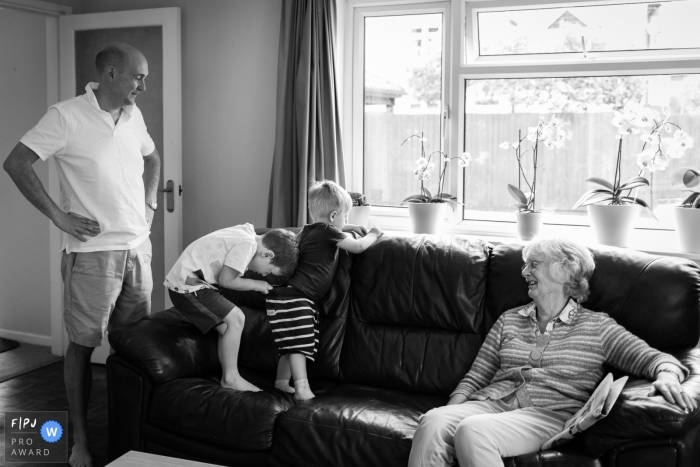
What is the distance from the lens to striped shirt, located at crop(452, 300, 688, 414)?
2.41m

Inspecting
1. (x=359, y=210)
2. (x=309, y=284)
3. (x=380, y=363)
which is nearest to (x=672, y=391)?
(x=380, y=363)

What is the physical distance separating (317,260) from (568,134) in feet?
5.37

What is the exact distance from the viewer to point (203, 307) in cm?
297

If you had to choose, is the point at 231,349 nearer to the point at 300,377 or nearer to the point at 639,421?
the point at 300,377

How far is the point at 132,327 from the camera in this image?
2.94m

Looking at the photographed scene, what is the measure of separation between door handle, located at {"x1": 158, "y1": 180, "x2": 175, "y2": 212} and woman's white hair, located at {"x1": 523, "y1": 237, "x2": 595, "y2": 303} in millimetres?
2435

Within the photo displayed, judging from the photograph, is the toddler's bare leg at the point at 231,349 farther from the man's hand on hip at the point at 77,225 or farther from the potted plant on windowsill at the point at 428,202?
the potted plant on windowsill at the point at 428,202

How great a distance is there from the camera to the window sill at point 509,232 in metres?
3.46

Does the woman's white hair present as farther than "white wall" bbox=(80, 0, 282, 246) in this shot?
No

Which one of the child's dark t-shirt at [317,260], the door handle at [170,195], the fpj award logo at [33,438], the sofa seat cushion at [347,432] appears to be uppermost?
the door handle at [170,195]

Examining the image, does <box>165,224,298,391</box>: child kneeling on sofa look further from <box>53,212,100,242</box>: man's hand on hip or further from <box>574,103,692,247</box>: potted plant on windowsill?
<box>574,103,692,247</box>: potted plant on windowsill

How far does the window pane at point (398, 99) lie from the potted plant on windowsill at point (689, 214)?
1.31m

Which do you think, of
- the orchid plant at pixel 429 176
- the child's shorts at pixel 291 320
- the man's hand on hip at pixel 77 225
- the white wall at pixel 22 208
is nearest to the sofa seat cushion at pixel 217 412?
the child's shorts at pixel 291 320

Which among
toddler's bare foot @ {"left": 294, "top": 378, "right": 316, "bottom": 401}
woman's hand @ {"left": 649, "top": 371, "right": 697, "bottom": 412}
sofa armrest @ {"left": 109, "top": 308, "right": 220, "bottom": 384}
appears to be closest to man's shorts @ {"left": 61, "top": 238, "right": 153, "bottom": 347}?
sofa armrest @ {"left": 109, "top": 308, "right": 220, "bottom": 384}
